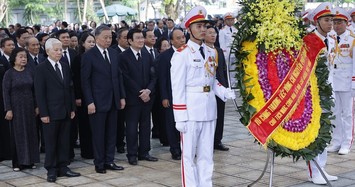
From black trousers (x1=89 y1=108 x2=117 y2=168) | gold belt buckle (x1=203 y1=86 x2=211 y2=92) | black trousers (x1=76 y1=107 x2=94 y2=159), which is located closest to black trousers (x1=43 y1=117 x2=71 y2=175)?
black trousers (x1=89 y1=108 x2=117 y2=168)

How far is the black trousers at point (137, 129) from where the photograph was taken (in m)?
8.47

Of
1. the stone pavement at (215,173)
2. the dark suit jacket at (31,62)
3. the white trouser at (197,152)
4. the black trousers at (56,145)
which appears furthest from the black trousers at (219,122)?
the dark suit jacket at (31,62)

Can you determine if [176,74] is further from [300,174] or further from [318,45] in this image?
[300,174]

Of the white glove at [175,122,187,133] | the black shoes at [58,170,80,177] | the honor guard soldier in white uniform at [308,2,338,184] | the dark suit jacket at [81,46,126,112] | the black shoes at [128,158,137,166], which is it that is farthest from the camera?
the black shoes at [128,158,137,166]

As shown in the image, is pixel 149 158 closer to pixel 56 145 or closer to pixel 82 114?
pixel 82 114

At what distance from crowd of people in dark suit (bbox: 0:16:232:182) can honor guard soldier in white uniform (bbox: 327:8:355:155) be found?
1620 millimetres

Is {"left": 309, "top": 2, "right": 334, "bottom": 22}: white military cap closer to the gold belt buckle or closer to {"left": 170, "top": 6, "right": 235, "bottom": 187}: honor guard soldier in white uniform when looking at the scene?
{"left": 170, "top": 6, "right": 235, "bottom": 187}: honor guard soldier in white uniform

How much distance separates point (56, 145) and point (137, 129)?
1.32 m

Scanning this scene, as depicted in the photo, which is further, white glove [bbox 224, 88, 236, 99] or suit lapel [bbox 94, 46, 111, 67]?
suit lapel [bbox 94, 46, 111, 67]

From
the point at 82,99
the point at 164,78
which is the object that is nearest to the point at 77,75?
the point at 82,99

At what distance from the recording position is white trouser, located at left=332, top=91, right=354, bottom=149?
8.93 metres

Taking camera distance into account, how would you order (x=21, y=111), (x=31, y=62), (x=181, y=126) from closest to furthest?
1. (x=181, y=126)
2. (x=21, y=111)
3. (x=31, y=62)

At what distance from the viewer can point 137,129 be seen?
8.57m

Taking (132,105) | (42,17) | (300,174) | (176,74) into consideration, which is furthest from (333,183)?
(42,17)
